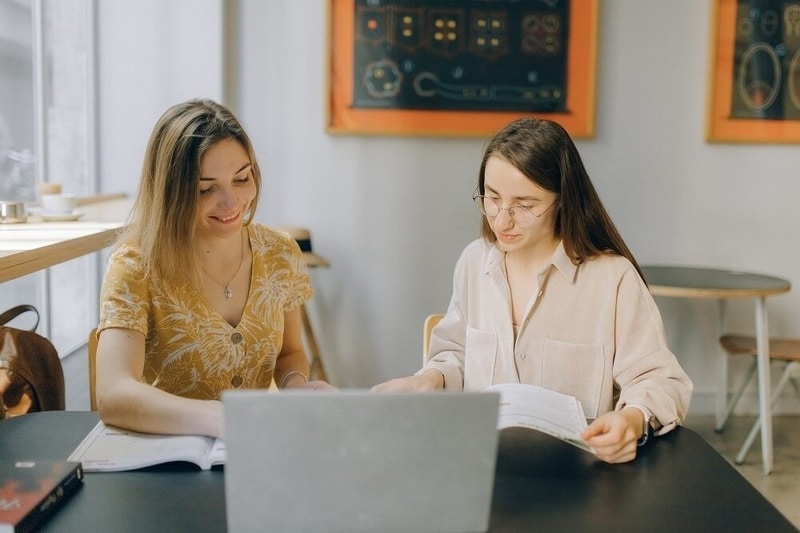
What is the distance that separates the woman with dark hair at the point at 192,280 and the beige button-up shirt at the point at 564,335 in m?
0.33

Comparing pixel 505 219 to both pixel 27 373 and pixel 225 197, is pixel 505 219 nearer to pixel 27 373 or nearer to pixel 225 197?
pixel 225 197

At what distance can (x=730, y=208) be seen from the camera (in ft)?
12.3

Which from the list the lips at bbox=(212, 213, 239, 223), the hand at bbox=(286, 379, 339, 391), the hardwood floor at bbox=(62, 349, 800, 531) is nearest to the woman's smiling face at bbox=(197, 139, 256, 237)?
the lips at bbox=(212, 213, 239, 223)

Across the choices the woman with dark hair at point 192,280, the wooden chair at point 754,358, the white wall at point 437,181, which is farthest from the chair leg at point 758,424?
the woman with dark hair at point 192,280

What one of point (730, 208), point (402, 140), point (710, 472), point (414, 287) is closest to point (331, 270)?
point (414, 287)

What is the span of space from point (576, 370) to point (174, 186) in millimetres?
821

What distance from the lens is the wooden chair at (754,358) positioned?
329 cm

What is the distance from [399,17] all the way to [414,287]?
1.13m

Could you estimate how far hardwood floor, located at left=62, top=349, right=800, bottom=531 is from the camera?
299 cm

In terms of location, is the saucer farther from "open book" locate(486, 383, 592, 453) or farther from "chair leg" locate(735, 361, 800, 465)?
"chair leg" locate(735, 361, 800, 465)

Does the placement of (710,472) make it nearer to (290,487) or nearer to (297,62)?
(290,487)

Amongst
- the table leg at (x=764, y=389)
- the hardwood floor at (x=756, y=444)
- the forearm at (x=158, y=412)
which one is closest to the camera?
the forearm at (x=158, y=412)

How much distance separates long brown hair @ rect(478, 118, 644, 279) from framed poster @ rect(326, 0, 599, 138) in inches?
78.4

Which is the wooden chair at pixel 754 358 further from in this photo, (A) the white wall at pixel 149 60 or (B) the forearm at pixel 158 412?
(B) the forearm at pixel 158 412
